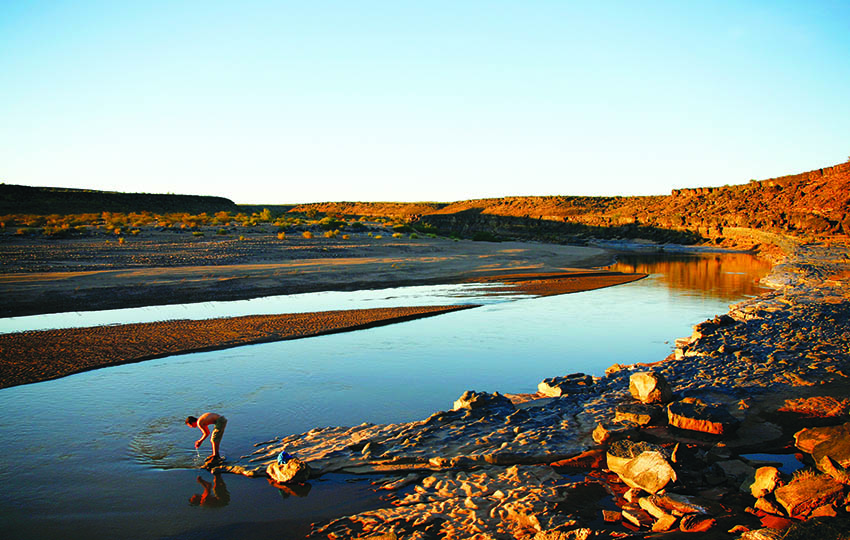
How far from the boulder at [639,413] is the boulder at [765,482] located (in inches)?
74.2

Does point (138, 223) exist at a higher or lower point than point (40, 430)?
higher

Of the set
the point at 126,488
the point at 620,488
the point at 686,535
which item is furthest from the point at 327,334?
the point at 686,535

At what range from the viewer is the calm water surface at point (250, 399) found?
17.7 feet

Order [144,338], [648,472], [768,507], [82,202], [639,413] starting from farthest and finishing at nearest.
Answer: [82,202]
[144,338]
[639,413]
[648,472]
[768,507]

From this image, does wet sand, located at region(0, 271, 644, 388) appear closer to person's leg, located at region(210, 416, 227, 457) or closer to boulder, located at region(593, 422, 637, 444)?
person's leg, located at region(210, 416, 227, 457)

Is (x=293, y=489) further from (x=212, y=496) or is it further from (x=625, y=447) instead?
(x=625, y=447)

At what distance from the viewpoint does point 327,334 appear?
13.5m

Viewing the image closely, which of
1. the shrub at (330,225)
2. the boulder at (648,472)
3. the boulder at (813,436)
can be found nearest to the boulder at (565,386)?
the boulder at (648,472)

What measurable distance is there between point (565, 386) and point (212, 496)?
5.21 m

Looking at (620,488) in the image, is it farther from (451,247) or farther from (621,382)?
(451,247)

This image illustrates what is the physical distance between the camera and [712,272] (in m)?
29.1

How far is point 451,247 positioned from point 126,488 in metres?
30.2

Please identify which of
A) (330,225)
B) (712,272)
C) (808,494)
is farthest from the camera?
(330,225)

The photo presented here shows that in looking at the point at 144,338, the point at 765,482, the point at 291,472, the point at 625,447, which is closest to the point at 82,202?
the point at 144,338
